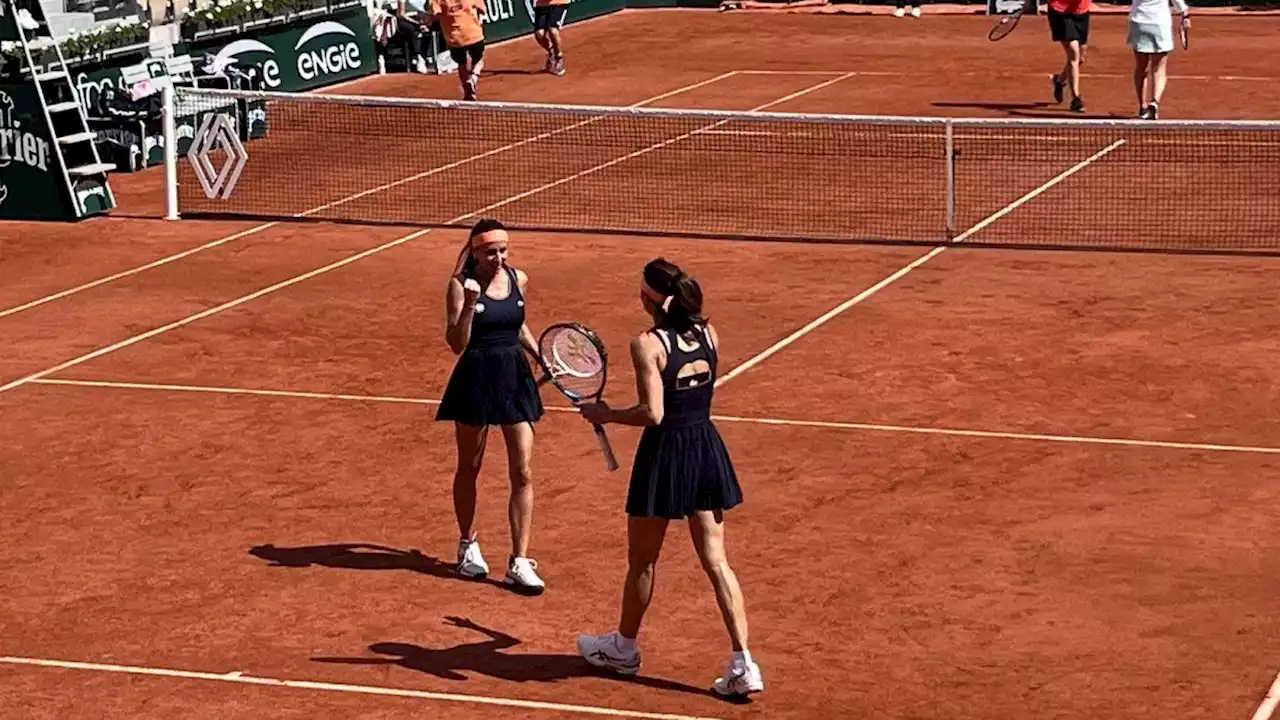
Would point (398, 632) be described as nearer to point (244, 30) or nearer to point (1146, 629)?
point (1146, 629)

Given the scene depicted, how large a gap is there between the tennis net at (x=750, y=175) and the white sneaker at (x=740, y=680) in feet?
38.9

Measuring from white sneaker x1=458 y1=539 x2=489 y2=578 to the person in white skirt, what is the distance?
16270 mm

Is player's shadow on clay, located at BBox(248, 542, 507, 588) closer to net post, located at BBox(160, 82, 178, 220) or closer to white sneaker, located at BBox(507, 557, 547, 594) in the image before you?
white sneaker, located at BBox(507, 557, 547, 594)

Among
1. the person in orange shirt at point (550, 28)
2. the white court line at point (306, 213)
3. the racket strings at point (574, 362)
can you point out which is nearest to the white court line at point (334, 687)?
the racket strings at point (574, 362)

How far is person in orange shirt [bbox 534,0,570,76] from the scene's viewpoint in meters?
34.6

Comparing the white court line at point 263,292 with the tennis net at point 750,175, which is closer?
the white court line at point 263,292

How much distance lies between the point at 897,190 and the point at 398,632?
13850mm

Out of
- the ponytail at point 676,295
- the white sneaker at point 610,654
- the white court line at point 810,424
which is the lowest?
the white court line at point 810,424

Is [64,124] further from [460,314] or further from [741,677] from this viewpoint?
[741,677]

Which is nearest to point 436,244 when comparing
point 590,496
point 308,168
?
Answer: point 308,168

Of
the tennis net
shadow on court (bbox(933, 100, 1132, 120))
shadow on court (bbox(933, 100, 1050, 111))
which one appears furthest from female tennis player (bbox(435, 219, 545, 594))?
shadow on court (bbox(933, 100, 1050, 111))

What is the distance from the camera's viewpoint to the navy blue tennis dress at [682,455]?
34.5ft

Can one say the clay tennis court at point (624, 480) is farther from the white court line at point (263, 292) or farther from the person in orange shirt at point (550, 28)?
the person in orange shirt at point (550, 28)

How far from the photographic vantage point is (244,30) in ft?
105
